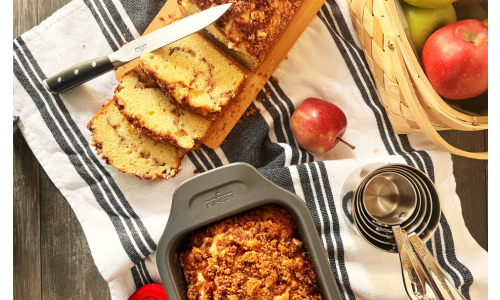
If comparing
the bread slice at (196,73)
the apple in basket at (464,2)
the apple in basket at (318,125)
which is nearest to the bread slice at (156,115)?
the bread slice at (196,73)

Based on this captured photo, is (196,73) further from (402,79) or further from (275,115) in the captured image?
(402,79)

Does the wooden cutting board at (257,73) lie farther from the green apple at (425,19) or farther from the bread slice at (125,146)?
the green apple at (425,19)

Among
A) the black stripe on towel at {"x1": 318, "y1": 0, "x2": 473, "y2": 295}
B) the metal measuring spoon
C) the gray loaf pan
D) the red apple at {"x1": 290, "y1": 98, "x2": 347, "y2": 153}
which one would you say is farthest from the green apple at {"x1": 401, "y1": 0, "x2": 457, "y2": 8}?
the gray loaf pan

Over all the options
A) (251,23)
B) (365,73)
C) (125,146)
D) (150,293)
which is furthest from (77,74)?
(365,73)

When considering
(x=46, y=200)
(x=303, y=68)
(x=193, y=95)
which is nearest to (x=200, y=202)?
(x=193, y=95)

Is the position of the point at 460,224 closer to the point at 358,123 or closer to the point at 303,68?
the point at 358,123

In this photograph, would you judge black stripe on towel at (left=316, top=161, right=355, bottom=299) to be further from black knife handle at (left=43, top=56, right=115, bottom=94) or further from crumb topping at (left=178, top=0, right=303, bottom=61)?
black knife handle at (left=43, top=56, right=115, bottom=94)
